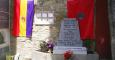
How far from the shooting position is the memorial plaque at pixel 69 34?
24.7 feet

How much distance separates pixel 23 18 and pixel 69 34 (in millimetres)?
1644

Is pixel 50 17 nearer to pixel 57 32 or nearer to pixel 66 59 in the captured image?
pixel 57 32

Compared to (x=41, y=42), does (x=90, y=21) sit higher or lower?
higher

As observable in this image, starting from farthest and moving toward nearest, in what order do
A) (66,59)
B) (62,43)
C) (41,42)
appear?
(41,42), (62,43), (66,59)

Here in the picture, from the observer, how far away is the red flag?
7.94m

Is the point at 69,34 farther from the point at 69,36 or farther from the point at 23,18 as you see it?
the point at 23,18

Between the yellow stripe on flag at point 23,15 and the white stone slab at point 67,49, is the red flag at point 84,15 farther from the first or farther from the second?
the yellow stripe on flag at point 23,15

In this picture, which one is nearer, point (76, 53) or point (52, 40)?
point (76, 53)

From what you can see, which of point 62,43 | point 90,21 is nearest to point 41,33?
point 62,43

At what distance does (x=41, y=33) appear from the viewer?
8.30 m

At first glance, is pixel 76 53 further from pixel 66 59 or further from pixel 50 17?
pixel 50 17

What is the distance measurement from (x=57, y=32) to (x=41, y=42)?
1.89 ft

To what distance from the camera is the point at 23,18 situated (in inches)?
331

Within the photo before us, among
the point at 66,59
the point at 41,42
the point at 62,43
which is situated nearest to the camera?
the point at 66,59
